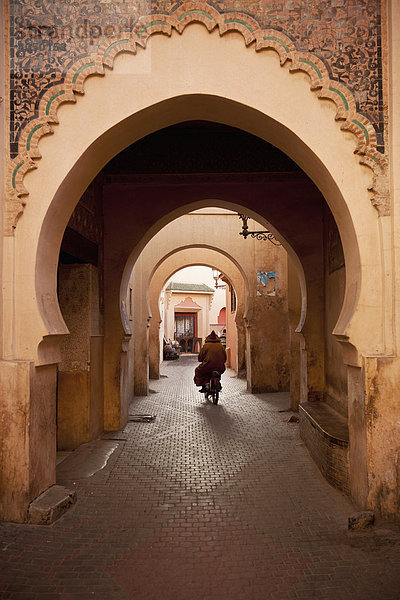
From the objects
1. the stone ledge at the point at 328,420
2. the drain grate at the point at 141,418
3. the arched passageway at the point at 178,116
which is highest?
the arched passageway at the point at 178,116

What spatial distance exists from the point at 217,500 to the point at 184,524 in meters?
0.65

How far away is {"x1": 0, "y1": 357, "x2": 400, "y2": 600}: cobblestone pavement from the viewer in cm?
313

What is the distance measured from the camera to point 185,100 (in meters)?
4.36

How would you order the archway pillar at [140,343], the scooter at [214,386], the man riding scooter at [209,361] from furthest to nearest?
the archway pillar at [140,343] → the man riding scooter at [209,361] → the scooter at [214,386]

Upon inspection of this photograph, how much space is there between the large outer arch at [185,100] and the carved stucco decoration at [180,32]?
0.23ft

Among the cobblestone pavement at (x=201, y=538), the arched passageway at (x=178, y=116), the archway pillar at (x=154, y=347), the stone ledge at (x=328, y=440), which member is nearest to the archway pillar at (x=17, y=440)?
the arched passageway at (x=178, y=116)

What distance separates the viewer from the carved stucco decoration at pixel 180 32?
4.07 meters

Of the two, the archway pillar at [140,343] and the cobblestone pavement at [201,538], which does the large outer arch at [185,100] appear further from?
the archway pillar at [140,343]

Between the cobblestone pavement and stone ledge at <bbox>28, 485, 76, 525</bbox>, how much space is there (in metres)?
0.08

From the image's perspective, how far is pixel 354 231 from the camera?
4.08 m

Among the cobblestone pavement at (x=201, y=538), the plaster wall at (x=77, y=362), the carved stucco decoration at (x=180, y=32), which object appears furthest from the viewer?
the plaster wall at (x=77, y=362)

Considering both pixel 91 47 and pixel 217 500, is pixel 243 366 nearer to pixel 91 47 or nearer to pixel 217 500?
pixel 217 500

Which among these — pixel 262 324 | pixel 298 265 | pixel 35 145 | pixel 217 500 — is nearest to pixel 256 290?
pixel 262 324

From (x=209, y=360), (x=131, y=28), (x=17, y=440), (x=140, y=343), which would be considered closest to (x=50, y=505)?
(x=17, y=440)
